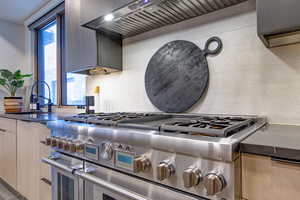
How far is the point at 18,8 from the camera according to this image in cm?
273

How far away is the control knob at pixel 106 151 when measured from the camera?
2.93 feet

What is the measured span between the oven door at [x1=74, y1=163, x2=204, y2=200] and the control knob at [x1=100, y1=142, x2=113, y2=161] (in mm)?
63

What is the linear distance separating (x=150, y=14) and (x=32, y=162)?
156 cm

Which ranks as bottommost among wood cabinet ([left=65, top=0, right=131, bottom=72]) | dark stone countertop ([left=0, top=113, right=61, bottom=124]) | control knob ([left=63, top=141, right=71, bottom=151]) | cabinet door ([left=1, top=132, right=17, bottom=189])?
cabinet door ([left=1, top=132, right=17, bottom=189])

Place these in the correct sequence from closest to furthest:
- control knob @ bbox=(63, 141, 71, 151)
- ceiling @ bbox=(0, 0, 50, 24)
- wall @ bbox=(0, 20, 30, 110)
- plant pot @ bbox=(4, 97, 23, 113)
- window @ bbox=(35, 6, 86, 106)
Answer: control knob @ bbox=(63, 141, 71, 151)
window @ bbox=(35, 6, 86, 106)
ceiling @ bbox=(0, 0, 50, 24)
plant pot @ bbox=(4, 97, 23, 113)
wall @ bbox=(0, 20, 30, 110)

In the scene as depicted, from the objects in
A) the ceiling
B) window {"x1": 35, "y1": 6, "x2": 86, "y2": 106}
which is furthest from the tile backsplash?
the ceiling

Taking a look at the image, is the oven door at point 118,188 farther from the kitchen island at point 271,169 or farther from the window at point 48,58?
the window at point 48,58

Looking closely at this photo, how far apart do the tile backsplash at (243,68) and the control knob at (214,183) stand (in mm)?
654

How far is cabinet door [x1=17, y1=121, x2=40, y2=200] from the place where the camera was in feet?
5.43

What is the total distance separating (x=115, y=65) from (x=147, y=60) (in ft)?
1.02

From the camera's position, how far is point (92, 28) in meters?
1.54

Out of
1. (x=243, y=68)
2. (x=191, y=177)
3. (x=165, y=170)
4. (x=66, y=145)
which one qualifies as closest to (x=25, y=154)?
(x=66, y=145)

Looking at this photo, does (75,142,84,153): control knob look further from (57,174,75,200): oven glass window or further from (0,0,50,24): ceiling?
(0,0,50,24): ceiling

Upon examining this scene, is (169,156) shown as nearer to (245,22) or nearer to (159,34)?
(245,22)
